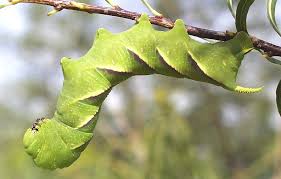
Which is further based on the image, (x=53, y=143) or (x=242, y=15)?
(x=53, y=143)

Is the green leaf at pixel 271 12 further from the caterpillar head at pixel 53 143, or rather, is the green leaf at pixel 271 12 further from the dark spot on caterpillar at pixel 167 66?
the caterpillar head at pixel 53 143

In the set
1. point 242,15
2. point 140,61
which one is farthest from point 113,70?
point 242,15

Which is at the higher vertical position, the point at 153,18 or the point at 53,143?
the point at 153,18

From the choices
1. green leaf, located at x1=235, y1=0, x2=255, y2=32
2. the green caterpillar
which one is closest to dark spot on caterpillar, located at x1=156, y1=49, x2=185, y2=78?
the green caterpillar

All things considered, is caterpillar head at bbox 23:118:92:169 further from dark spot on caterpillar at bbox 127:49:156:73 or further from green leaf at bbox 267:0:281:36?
green leaf at bbox 267:0:281:36

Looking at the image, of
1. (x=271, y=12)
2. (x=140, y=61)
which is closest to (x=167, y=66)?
(x=140, y=61)

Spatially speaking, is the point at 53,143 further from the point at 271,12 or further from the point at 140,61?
the point at 271,12

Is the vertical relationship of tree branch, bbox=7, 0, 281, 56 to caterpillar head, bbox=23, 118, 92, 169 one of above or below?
above

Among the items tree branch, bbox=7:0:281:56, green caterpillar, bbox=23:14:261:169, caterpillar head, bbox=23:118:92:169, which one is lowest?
caterpillar head, bbox=23:118:92:169
